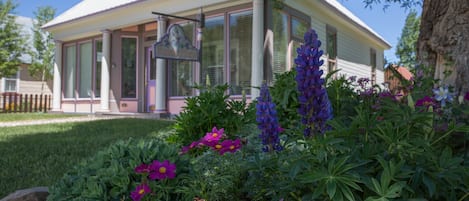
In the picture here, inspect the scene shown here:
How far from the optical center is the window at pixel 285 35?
898cm

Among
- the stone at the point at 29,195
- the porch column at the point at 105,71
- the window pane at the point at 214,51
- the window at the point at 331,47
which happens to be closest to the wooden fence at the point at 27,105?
the porch column at the point at 105,71

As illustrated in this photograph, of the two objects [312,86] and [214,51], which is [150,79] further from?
[312,86]

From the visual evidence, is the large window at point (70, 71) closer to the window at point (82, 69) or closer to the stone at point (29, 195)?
the window at point (82, 69)

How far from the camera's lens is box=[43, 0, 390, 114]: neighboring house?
886 cm

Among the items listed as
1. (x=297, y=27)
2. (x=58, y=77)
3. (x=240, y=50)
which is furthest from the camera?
(x=58, y=77)

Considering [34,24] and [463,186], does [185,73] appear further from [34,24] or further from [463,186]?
[34,24]

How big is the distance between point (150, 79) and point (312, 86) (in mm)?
10263

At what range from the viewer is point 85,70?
1320 cm

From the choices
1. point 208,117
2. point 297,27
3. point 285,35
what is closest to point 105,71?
point 285,35

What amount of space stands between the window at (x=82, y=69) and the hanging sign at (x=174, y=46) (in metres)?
5.79

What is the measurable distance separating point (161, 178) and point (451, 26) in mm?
2887

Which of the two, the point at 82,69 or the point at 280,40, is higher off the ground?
the point at 280,40

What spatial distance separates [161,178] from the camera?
1.67 meters

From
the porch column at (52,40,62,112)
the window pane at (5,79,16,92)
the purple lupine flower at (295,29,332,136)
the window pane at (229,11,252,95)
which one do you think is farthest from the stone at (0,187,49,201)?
the window pane at (5,79,16,92)
